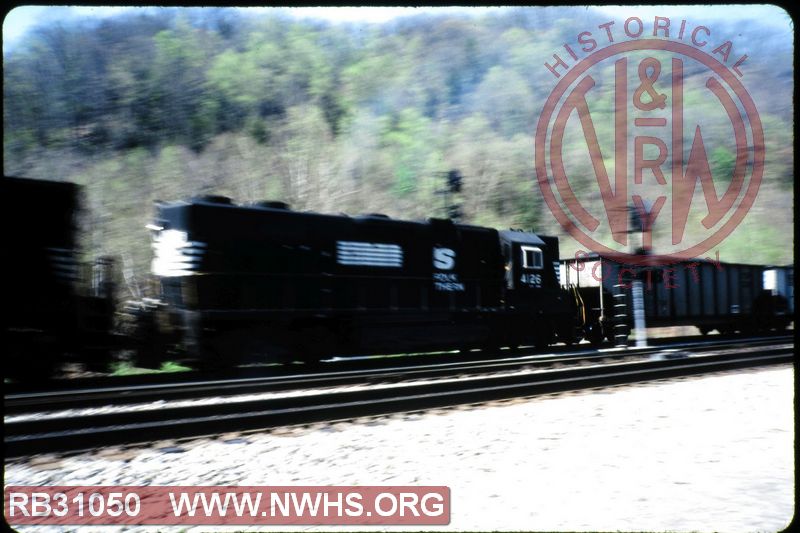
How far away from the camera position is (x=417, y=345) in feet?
44.0

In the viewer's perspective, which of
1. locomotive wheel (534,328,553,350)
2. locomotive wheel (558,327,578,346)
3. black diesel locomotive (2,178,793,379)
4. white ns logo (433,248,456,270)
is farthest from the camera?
locomotive wheel (558,327,578,346)

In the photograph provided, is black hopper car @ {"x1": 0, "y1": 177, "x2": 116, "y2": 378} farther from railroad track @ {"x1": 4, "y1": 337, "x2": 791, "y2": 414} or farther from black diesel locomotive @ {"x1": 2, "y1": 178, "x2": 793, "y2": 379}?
railroad track @ {"x1": 4, "y1": 337, "x2": 791, "y2": 414}

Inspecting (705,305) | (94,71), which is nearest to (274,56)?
(94,71)

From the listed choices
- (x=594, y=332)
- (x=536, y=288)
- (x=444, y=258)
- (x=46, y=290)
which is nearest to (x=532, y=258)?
(x=536, y=288)

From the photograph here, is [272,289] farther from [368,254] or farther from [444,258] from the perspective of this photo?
[444,258]

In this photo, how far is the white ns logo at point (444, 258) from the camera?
1424 centimetres

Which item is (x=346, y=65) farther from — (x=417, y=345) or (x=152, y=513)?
(x=152, y=513)

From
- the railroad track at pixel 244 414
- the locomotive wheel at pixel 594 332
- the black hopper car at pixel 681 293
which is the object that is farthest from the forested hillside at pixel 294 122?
the railroad track at pixel 244 414

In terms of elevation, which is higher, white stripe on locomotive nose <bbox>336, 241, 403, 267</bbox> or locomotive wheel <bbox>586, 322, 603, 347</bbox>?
white stripe on locomotive nose <bbox>336, 241, 403, 267</bbox>

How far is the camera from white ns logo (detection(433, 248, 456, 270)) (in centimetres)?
1424

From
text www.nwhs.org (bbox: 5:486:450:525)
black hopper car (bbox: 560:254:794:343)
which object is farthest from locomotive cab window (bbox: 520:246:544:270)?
text www.nwhs.org (bbox: 5:486:450:525)

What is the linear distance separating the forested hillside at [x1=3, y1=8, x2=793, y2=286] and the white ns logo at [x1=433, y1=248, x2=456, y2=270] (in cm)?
1191

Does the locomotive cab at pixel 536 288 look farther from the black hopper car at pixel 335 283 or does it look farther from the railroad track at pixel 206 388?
the railroad track at pixel 206 388

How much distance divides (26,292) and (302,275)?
4.96 meters
